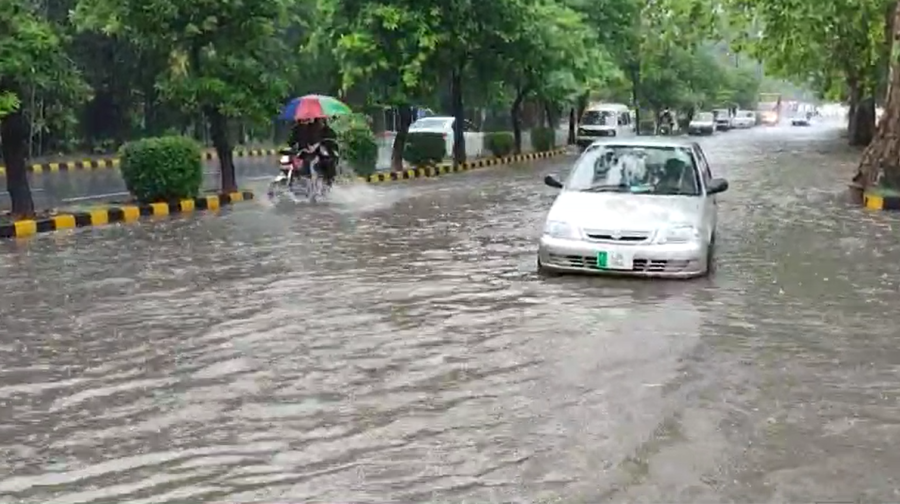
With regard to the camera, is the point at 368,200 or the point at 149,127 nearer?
the point at 368,200

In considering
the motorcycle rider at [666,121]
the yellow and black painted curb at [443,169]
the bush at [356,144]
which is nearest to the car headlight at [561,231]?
the yellow and black painted curb at [443,169]

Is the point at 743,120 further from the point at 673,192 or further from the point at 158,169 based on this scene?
the point at 673,192

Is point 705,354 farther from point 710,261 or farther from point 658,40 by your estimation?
point 658,40

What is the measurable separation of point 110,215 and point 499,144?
2144 cm

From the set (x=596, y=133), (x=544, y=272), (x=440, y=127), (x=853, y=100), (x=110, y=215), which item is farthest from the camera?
(x=853, y=100)

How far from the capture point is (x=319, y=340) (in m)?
8.29

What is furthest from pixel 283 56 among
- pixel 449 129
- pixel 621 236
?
pixel 449 129

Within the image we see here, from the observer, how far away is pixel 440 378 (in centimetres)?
715

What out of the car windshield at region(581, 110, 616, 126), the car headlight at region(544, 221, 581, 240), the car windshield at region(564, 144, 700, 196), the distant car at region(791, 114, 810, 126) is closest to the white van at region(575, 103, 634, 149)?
the car windshield at region(581, 110, 616, 126)

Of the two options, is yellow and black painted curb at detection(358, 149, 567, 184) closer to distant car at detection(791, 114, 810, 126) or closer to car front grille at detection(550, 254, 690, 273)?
car front grille at detection(550, 254, 690, 273)

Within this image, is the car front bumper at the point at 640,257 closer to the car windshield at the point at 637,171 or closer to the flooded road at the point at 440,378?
the flooded road at the point at 440,378

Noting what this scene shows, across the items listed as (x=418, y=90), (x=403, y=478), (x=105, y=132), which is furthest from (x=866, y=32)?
(x=105, y=132)

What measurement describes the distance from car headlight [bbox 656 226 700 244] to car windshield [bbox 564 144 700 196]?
891 millimetres

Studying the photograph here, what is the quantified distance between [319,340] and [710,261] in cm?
479
